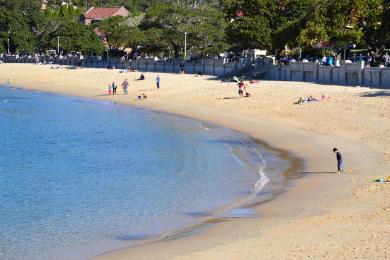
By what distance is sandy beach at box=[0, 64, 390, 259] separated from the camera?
1565 centimetres

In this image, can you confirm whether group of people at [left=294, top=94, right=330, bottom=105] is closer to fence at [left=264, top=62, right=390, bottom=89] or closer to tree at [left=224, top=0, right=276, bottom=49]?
fence at [left=264, top=62, right=390, bottom=89]

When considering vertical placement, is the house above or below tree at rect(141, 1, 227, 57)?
above

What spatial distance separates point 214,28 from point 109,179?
2350 inches

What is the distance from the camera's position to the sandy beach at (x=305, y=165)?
51.3 feet

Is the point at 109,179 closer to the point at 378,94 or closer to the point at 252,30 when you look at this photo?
the point at 378,94

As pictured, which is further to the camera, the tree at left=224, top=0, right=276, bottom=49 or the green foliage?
the tree at left=224, top=0, right=276, bottom=49

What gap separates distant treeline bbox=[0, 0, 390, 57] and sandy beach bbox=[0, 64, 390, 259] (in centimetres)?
624

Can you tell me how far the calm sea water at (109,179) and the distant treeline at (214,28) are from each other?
1663 cm

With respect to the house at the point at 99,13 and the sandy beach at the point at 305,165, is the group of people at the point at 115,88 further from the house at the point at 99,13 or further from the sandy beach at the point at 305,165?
the house at the point at 99,13

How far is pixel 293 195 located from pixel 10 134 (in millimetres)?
21931

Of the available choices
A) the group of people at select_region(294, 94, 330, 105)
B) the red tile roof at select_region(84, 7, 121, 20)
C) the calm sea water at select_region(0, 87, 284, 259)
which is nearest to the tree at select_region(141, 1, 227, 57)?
the calm sea water at select_region(0, 87, 284, 259)

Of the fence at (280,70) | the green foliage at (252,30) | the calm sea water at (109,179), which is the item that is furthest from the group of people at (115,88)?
the calm sea water at (109,179)

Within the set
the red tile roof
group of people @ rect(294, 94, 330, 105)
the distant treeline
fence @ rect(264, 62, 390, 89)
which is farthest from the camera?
the red tile roof

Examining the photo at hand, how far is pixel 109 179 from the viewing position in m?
26.2
